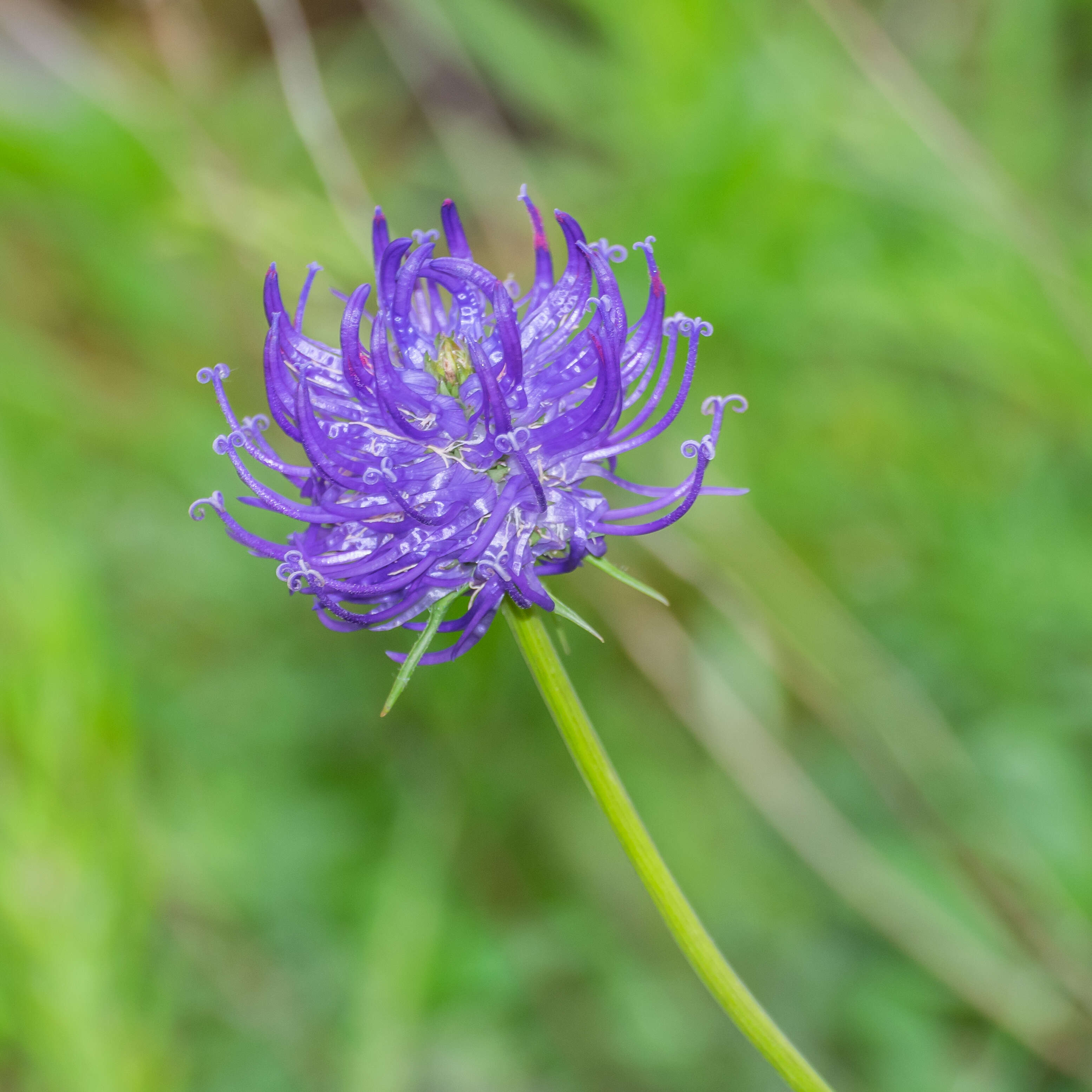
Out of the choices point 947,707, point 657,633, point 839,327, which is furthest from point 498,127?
point 947,707

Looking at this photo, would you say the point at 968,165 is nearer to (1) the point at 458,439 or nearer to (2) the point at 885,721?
(2) the point at 885,721

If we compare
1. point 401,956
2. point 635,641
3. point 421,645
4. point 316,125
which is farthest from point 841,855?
point 316,125

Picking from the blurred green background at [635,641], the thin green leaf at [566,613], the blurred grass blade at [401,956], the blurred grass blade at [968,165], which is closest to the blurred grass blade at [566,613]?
the thin green leaf at [566,613]

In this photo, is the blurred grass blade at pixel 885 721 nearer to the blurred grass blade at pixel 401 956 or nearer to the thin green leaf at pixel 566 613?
the blurred grass blade at pixel 401 956

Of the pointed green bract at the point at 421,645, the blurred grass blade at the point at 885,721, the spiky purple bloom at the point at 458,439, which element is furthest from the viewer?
the blurred grass blade at the point at 885,721

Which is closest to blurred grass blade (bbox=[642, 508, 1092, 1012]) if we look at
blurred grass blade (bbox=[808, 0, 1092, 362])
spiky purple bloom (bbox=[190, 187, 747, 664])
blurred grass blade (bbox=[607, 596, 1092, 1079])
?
blurred grass blade (bbox=[607, 596, 1092, 1079])

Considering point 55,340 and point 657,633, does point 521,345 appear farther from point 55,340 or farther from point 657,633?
point 55,340
